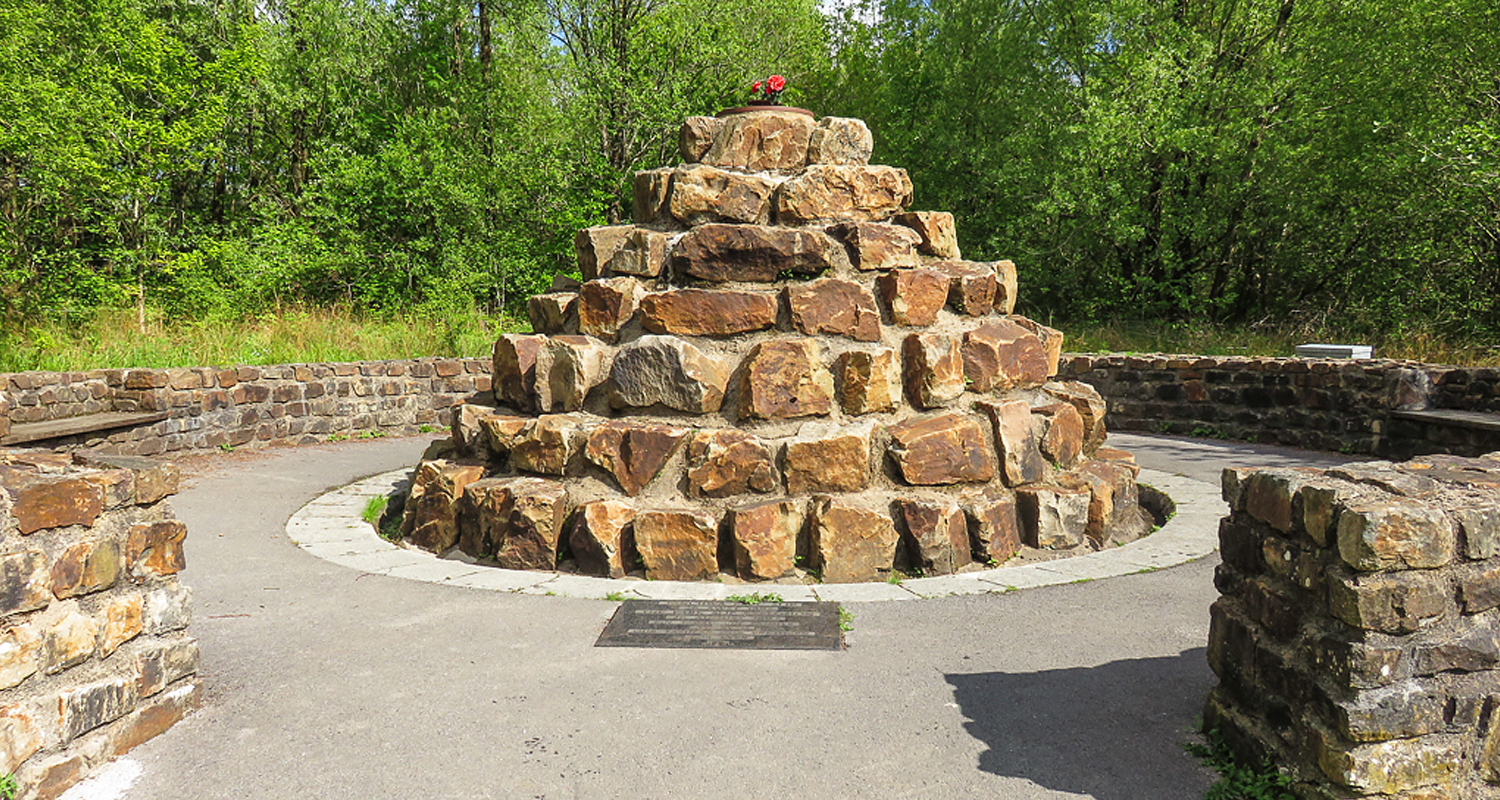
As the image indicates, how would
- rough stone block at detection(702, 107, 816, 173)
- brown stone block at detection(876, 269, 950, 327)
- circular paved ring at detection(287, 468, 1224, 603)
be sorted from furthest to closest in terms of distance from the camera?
rough stone block at detection(702, 107, 816, 173) → brown stone block at detection(876, 269, 950, 327) → circular paved ring at detection(287, 468, 1224, 603)

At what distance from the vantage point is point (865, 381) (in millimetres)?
5375

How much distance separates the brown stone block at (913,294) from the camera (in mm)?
5715

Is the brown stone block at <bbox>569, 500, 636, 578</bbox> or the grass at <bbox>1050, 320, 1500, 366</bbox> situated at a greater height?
the grass at <bbox>1050, 320, 1500, 366</bbox>

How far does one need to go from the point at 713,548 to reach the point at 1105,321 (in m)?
16.2

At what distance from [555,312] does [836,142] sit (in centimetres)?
254

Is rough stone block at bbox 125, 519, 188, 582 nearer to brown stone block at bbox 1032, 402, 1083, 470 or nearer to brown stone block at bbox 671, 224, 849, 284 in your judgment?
brown stone block at bbox 671, 224, 849, 284

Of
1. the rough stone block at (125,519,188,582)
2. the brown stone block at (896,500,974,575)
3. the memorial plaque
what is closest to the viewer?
the rough stone block at (125,519,188,582)

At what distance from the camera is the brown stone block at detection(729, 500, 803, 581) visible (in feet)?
15.9

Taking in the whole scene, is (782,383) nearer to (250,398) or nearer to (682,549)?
(682,549)

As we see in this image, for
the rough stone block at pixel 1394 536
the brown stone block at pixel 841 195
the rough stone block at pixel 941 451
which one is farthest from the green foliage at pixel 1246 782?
the brown stone block at pixel 841 195

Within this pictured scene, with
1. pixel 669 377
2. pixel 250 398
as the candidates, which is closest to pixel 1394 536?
pixel 669 377

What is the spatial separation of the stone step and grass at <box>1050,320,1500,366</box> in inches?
532

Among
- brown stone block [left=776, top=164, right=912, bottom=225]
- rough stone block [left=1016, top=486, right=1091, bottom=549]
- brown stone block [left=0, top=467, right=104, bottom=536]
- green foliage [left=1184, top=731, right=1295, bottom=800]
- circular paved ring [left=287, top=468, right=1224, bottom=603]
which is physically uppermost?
brown stone block [left=776, top=164, right=912, bottom=225]

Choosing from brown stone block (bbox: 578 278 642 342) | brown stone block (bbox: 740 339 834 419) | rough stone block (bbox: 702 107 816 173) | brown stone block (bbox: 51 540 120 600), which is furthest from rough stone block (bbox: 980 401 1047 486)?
brown stone block (bbox: 51 540 120 600)
